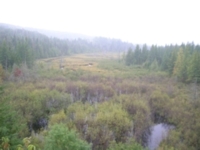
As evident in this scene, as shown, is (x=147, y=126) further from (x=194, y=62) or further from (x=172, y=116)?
(x=194, y=62)

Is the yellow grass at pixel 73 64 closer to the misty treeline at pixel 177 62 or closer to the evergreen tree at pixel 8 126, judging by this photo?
the misty treeline at pixel 177 62

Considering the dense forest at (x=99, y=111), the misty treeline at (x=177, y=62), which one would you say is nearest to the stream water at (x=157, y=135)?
the dense forest at (x=99, y=111)

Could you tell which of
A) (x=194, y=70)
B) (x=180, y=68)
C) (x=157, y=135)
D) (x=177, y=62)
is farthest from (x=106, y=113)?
(x=177, y=62)

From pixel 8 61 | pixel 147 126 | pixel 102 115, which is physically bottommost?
pixel 147 126

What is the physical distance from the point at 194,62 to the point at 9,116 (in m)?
54.1

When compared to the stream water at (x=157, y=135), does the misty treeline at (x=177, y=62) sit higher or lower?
higher

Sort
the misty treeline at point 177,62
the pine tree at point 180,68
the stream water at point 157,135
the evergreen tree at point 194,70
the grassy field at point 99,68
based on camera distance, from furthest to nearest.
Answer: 1. the grassy field at point 99,68
2. the pine tree at point 180,68
3. the misty treeline at point 177,62
4. the evergreen tree at point 194,70
5. the stream water at point 157,135

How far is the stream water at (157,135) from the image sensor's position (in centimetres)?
3338

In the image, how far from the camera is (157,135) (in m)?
36.7

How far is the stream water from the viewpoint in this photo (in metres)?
33.4

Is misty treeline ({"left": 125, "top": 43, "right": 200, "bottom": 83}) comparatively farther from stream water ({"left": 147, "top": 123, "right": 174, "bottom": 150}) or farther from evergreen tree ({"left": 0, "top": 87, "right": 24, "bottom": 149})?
evergreen tree ({"left": 0, "top": 87, "right": 24, "bottom": 149})

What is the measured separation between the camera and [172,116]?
136 ft

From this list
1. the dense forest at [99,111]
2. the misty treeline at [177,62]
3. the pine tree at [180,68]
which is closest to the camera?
the dense forest at [99,111]

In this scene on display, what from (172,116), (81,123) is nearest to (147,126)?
(172,116)
